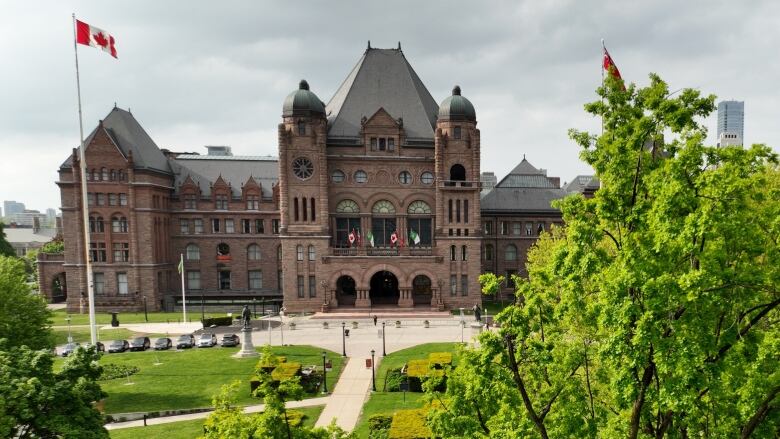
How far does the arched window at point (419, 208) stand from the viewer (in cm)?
5359

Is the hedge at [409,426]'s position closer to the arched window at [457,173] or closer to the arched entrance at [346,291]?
the arched entrance at [346,291]

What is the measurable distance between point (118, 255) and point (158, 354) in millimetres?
26556

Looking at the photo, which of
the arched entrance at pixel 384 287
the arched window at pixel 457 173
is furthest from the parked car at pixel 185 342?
the arched window at pixel 457 173

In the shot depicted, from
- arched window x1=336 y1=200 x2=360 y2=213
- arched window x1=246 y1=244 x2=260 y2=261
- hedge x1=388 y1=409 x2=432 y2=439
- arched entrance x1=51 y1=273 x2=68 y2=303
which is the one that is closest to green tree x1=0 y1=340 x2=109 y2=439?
hedge x1=388 y1=409 x2=432 y2=439

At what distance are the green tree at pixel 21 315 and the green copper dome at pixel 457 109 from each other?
42.8 metres

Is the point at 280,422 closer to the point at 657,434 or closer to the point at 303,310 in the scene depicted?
the point at 657,434

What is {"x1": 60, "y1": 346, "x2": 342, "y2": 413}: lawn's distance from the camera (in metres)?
25.1

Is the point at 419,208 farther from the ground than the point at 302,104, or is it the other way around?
the point at 302,104

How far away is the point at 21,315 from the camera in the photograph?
2442 centimetres

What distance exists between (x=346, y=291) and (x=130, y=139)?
3588cm

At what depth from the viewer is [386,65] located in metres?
58.2

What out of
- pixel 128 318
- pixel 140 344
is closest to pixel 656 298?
pixel 140 344

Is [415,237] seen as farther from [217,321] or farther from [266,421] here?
[266,421]

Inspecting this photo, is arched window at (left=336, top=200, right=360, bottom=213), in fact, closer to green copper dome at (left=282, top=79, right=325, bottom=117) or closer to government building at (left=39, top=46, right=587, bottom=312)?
government building at (left=39, top=46, right=587, bottom=312)
